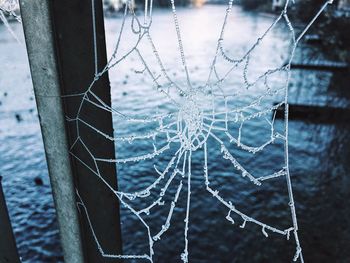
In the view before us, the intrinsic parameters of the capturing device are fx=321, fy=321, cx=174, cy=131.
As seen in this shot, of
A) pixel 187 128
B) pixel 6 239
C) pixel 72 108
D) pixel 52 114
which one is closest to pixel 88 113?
pixel 72 108

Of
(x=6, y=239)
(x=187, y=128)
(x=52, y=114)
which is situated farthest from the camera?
(x=187, y=128)

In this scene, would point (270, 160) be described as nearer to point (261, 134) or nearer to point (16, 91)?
point (261, 134)

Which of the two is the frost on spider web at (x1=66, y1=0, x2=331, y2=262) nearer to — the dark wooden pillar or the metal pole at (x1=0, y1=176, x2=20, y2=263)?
the dark wooden pillar

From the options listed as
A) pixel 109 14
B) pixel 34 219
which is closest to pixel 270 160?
pixel 34 219

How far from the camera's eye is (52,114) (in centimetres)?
183

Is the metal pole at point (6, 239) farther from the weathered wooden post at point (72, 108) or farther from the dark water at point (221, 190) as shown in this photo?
the dark water at point (221, 190)

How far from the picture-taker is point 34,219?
604cm

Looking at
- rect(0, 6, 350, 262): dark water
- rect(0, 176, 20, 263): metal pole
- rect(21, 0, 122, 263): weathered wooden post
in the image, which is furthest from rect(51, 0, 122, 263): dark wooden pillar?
rect(0, 6, 350, 262): dark water

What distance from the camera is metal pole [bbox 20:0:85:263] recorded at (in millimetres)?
1611

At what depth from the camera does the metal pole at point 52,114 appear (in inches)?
63.4

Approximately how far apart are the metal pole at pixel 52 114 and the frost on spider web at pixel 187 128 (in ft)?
0.32

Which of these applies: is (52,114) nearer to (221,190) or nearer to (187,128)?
(187,128)

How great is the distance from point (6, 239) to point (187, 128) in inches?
77.8

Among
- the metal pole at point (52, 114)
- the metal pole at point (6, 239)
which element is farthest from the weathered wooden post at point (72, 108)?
the metal pole at point (6, 239)
